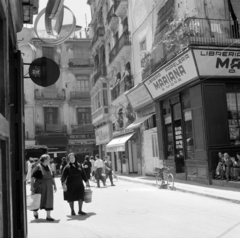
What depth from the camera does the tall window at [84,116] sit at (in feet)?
144

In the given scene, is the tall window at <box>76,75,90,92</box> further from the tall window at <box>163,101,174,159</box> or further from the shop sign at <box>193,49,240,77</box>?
the shop sign at <box>193,49,240,77</box>

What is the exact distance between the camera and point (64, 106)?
4294 centimetres

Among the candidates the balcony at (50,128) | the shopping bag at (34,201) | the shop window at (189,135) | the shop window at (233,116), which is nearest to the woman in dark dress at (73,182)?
the shopping bag at (34,201)

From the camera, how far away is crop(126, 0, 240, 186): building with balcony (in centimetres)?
1445

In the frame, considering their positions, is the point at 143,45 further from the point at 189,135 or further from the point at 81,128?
the point at 81,128

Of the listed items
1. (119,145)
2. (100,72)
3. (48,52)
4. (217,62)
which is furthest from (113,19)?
(48,52)

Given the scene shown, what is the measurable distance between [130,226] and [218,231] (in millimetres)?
1814

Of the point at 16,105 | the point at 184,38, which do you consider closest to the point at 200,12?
the point at 184,38

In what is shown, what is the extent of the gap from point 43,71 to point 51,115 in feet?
125

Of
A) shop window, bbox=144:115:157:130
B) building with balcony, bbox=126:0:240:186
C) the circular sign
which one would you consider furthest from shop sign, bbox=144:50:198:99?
the circular sign

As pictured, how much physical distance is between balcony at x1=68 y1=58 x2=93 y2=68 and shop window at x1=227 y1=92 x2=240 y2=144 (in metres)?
30.9

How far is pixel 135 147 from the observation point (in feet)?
85.5

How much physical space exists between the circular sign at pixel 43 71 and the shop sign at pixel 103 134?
85.4 ft

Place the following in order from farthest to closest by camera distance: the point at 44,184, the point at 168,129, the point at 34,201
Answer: the point at 168,129
the point at 44,184
the point at 34,201
